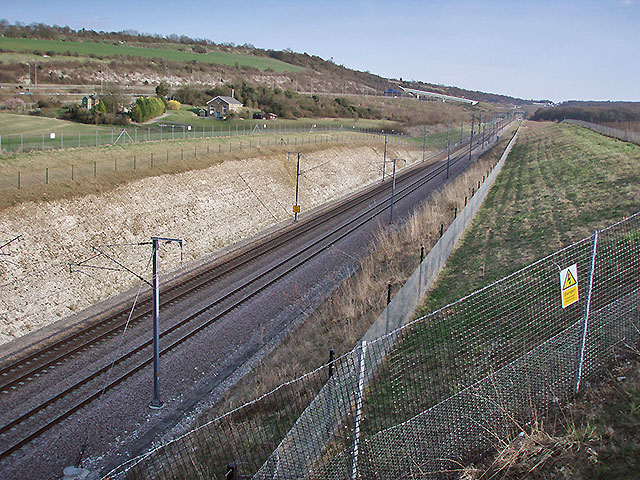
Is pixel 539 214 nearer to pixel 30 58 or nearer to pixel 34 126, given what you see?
pixel 34 126

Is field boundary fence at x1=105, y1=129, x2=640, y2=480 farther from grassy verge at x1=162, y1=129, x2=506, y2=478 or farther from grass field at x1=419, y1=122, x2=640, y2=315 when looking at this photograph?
grass field at x1=419, y1=122, x2=640, y2=315

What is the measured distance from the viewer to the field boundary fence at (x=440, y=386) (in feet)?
24.6

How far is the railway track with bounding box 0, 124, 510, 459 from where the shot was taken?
14.8 m

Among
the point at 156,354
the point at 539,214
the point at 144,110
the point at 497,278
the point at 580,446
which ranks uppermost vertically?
the point at 144,110

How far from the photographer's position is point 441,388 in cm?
971

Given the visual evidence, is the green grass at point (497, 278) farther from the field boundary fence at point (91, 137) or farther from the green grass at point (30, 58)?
the green grass at point (30, 58)

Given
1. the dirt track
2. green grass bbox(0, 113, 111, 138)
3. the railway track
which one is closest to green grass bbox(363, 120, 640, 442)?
the railway track

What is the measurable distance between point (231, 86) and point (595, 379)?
101492 mm

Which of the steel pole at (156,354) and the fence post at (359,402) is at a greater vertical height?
the fence post at (359,402)

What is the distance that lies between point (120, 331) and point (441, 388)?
1411 centimetres


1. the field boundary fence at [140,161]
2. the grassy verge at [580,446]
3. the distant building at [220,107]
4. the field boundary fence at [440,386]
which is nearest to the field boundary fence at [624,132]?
the field boundary fence at [140,161]

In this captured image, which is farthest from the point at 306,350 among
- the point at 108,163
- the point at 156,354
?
the point at 108,163

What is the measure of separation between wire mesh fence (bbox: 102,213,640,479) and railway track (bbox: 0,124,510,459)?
4.07m

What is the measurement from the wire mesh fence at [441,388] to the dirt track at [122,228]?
1178cm
